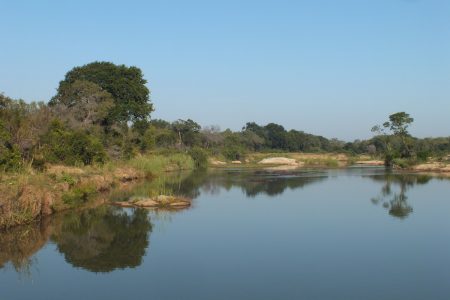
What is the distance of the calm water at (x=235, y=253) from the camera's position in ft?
36.1

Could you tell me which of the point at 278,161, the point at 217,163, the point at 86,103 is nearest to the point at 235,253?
the point at 86,103

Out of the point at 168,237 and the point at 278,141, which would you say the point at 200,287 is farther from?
the point at 278,141

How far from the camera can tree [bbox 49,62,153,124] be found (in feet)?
165

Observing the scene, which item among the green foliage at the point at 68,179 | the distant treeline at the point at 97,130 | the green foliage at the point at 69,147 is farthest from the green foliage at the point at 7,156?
the green foliage at the point at 69,147

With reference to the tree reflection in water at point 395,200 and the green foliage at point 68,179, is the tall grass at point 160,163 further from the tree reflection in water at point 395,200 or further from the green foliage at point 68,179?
the tree reflection in water at point 395,200

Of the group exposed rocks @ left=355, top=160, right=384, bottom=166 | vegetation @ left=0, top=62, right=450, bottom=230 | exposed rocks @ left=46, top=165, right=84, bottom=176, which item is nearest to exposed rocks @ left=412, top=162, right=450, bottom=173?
vegetation @ left=0, top=62, right=450, bottom=230

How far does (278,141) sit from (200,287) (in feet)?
322

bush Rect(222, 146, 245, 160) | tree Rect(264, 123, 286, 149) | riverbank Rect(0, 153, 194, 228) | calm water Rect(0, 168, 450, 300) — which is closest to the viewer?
calm water Rect(0, 168, 450, 300)

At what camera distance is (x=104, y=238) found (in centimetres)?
1683

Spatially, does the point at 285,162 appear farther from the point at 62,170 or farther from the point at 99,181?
the point at 62,170

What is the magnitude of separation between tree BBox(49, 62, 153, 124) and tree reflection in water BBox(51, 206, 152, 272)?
29.1 meters

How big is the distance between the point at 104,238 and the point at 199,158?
45691mm

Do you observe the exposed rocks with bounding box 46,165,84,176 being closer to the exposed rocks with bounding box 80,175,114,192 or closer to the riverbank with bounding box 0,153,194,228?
the riverbank with bounding box 0,153,194,228

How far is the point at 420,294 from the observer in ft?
34.8
